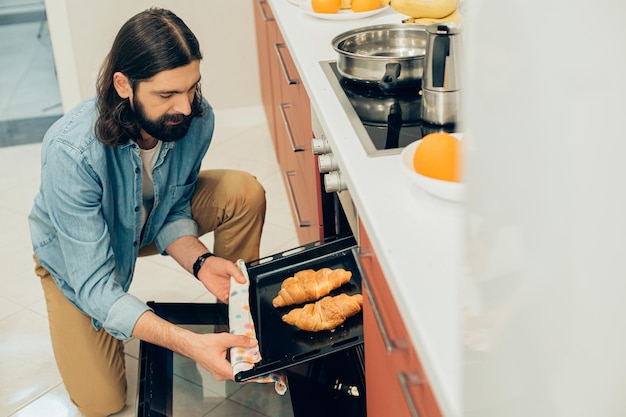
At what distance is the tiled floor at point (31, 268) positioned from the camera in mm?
2039

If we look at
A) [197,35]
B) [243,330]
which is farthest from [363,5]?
[197,35]

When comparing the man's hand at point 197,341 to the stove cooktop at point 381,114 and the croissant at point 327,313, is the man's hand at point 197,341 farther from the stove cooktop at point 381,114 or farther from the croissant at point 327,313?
the stove cooktop at point 381,114

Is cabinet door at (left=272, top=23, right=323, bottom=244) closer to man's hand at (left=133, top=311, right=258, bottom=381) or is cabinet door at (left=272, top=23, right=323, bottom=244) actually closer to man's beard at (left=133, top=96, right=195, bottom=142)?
man's beard at (left=133, top=96, right=195, bottom=142)

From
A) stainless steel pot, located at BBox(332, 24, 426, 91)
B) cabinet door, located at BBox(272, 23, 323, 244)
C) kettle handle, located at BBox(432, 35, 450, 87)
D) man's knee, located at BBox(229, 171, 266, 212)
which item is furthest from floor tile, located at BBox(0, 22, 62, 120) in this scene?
kettle handle, located at BBox(432, 35, 450, 87)

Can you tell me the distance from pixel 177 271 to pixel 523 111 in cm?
222

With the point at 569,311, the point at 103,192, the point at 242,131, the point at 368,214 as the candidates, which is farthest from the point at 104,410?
the point at 242,131

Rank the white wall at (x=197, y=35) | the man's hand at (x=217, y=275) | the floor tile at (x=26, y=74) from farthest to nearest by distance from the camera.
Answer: the floor tile at (x=26, y=74), the white wall at (x=197, y=35), the man's hand at (x=217, y=275)

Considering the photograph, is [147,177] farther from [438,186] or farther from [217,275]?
[438,186]

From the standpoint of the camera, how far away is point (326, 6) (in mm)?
2113

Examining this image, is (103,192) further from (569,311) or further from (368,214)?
(569,311)

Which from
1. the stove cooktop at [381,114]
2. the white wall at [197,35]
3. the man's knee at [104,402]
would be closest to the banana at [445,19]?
the stove cooktop at [381,114]

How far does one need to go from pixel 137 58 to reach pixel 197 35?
6.66 feet

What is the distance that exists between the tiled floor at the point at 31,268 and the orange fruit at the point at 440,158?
937mm

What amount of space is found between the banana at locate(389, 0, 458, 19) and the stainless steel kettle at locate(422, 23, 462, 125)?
0.43 m
